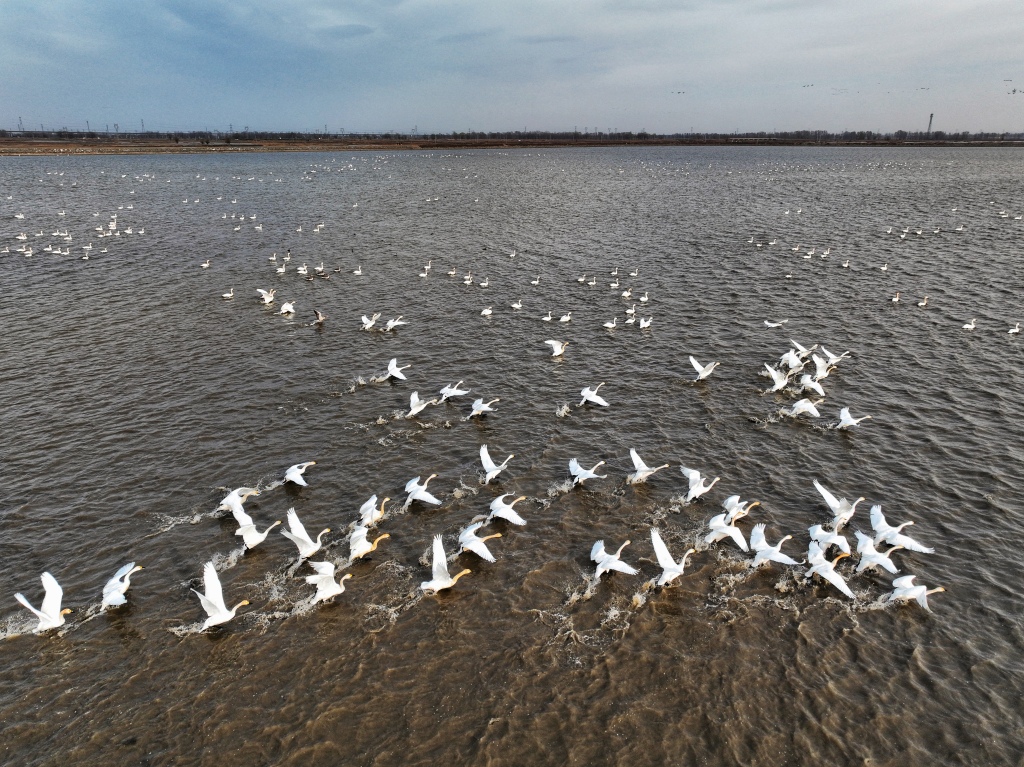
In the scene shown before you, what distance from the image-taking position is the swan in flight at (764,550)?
13159 mm

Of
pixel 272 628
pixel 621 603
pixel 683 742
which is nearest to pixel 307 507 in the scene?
pixel 272 628

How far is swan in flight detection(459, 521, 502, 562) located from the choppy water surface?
→ 371mm

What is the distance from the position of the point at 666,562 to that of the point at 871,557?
4.72 metres

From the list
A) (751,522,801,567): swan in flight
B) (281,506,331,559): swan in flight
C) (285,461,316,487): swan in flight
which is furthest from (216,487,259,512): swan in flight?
(751,522,801,567): swan in flight

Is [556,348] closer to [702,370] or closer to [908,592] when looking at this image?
[702,370]

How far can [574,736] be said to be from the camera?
9.80 meters

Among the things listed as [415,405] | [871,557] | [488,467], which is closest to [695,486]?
[871,557]

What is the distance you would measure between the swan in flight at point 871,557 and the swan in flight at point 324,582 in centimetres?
1188

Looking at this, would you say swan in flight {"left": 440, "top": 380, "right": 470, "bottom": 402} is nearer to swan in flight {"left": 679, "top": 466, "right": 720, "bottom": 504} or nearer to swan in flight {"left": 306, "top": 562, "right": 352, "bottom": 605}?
swan in flight {"left": 679, "top": 466, "right": 720, "bottom": 504}

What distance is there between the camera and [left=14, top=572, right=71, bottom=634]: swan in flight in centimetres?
1144

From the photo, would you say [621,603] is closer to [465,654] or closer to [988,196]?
[465,654]

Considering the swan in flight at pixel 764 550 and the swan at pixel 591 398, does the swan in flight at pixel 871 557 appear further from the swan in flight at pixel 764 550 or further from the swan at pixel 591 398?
the swan at pixel 591 398

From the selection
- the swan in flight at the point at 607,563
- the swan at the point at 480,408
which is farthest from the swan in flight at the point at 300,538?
the swan at the point at 480,408

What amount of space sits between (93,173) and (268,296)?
286ft
